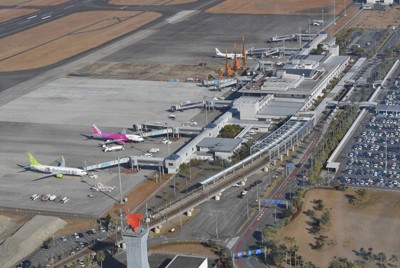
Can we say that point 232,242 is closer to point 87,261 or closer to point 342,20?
point 87,261

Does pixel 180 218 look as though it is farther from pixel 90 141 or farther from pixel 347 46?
pixel 347 46

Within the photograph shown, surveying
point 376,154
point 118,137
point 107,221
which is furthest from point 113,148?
point 376,154

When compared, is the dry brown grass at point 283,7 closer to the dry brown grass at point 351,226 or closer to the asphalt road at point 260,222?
the asphalt road at point 260,222

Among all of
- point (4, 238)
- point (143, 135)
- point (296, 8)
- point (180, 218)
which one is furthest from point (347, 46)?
point (4, 238)

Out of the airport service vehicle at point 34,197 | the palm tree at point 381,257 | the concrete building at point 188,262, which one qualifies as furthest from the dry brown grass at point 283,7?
the concrete building at point 188,262

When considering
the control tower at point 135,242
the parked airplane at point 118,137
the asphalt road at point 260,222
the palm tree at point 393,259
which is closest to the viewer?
the control tower at point 135,242
